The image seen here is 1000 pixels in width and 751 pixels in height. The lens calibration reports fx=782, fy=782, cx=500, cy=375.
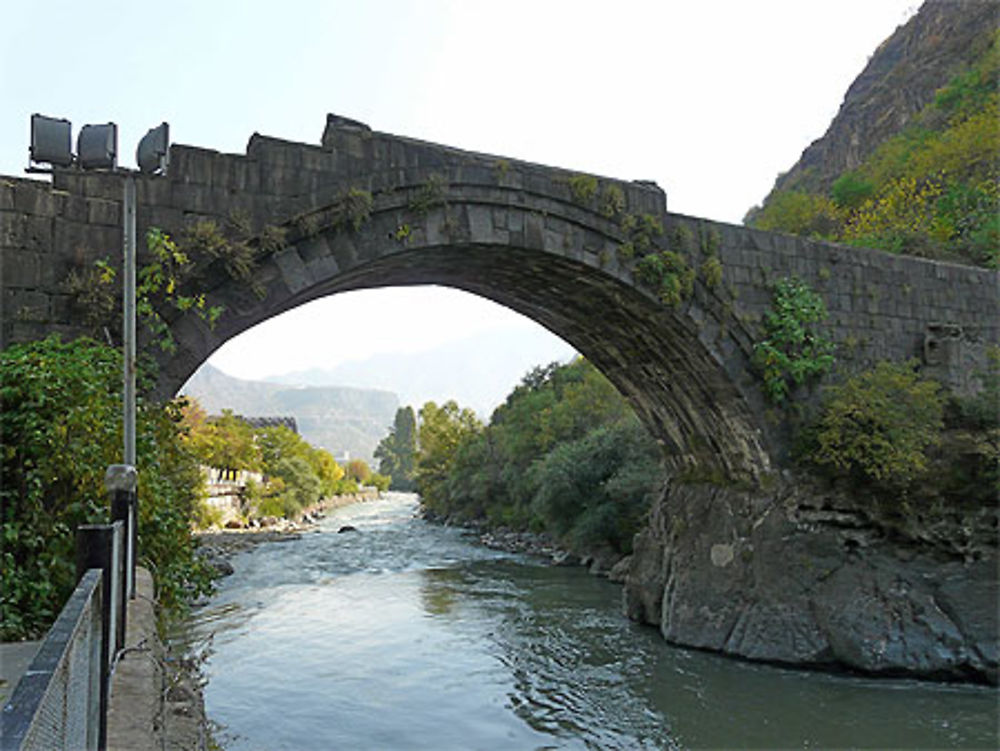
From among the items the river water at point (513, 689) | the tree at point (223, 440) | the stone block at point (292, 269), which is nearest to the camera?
the stone block at point (292, 269)

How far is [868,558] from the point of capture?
10266 millimetres

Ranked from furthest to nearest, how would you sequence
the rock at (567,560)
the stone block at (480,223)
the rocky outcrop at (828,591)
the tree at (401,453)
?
the tree at (401,453)
the rock at (567,560)
the rocky outcrop at (828,591)
the stone block at (480,223)

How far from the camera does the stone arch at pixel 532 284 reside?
25.5 ft

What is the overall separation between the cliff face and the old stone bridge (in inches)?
1019

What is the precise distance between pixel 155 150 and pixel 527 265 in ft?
19.4

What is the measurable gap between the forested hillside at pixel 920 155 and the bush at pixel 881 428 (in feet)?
25.1

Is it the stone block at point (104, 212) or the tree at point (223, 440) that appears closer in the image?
the stone block at point (104, 212)

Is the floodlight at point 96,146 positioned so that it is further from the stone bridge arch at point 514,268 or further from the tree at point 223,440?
the tree at point 223,440

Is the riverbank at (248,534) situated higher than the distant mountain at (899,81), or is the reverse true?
the distant mountain at (899,81)

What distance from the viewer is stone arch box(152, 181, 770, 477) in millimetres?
7781

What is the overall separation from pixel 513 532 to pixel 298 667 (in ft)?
62.7

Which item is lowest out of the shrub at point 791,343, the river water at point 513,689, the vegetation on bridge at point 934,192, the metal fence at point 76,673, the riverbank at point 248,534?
the river water at point 513,689

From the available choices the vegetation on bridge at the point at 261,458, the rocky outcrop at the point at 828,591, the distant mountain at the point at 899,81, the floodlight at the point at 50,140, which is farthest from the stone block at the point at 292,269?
the distant mountain at the point at 899,81

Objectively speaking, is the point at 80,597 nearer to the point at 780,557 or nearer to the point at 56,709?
the point at 56,709
